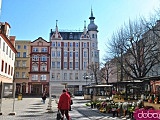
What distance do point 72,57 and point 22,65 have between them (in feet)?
53.6

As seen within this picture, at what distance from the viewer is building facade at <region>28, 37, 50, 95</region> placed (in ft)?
246

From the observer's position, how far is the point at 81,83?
76938mm

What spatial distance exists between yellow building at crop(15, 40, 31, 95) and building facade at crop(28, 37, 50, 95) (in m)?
1.39

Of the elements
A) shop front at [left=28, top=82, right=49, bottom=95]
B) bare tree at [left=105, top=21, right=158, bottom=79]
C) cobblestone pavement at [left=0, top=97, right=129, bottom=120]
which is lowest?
cobblestone pavement at [left=0, top=97, right=129, bottom=120]

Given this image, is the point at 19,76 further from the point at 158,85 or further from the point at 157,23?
the point at 158,85

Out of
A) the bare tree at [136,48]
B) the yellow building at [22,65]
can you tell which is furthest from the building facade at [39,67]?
the bare tree at [136,48]

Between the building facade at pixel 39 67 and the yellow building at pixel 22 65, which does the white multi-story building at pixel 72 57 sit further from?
the yellow building at pixel 22 65

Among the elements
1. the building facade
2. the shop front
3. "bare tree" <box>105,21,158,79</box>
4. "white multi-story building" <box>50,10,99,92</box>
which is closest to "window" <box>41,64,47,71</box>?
the building facade

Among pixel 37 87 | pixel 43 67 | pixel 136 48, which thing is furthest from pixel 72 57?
pixel 136 48

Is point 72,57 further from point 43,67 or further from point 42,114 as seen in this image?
point 42,114

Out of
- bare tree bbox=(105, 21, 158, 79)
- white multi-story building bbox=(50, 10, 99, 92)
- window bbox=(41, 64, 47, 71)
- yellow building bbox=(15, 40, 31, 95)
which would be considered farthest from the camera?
white multi-story building bbox=(50, 10, 99, 92)

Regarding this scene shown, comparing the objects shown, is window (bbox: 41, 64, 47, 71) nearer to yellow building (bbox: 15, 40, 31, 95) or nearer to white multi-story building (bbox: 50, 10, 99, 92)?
white multi-story building (bbox: 50, 10, 99, 92)

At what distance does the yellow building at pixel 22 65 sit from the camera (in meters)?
75.6

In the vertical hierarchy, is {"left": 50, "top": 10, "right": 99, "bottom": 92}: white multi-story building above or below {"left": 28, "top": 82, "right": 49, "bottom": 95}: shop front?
above
